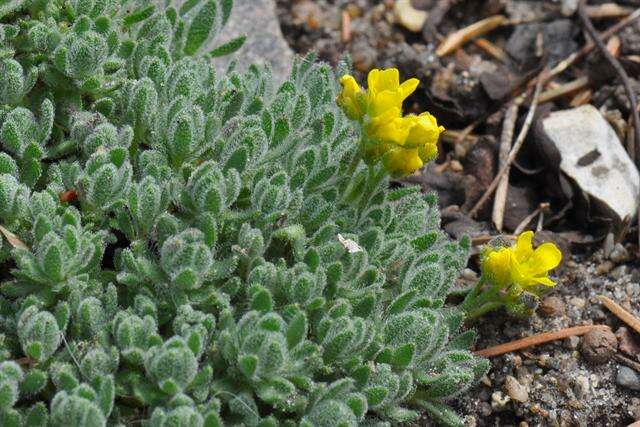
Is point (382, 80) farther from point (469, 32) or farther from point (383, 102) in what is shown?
point (469, 32)

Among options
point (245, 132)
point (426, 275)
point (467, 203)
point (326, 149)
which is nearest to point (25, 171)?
point (245, 132)

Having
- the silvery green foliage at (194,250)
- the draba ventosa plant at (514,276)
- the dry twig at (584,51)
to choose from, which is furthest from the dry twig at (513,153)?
the draba ventosa plant at (514,276)

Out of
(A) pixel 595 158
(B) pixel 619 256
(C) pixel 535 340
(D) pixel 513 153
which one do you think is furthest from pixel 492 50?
(C) pixel 535 340

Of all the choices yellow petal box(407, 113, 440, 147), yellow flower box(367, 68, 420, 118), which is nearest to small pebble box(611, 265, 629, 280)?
yellow petal box(407, 113, 440, 147)

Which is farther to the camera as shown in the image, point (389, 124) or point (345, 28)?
point (345, 28)

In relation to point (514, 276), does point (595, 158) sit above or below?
below

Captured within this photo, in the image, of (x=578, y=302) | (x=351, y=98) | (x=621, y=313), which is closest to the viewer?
(x=351, y=98)

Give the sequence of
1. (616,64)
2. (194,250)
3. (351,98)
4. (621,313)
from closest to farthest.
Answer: (194,250) < (351,98) < (621,313) < (616,64)
